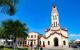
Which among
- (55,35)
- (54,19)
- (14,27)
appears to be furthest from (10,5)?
(54,19)

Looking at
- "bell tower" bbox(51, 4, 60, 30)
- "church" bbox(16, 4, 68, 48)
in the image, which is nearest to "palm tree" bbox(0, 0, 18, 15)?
"church" bbox(16, 4, 68, 48)

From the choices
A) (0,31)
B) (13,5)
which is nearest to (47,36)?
(0,31)

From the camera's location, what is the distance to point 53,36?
245 ft

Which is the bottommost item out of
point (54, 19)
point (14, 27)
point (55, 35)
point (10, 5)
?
point (10, 5)

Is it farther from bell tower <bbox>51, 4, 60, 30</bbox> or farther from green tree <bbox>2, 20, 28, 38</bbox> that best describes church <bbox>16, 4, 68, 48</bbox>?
green tree <bbox>2, 20, 28, 38</bbox>

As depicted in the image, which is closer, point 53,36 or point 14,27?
point 14,27

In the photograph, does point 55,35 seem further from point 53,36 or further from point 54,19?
point 54,19

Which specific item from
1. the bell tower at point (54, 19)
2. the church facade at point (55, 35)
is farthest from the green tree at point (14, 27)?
the bell tower at point (54, 19)

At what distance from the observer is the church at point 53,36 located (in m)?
74.4

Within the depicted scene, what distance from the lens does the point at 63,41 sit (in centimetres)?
7500

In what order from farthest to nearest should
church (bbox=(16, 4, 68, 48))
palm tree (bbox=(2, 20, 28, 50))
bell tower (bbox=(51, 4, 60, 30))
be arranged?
bell tower (bbox=(51, 4, 60, 30)) → church (bbox=(16, 4, 68, 48)) → palm tree (bbox=(2, 20, 28, 50))

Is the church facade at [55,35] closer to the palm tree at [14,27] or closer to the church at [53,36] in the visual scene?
the church at [53,36]

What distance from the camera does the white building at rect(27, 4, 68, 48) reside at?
74438 mm

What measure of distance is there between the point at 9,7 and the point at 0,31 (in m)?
49.1
